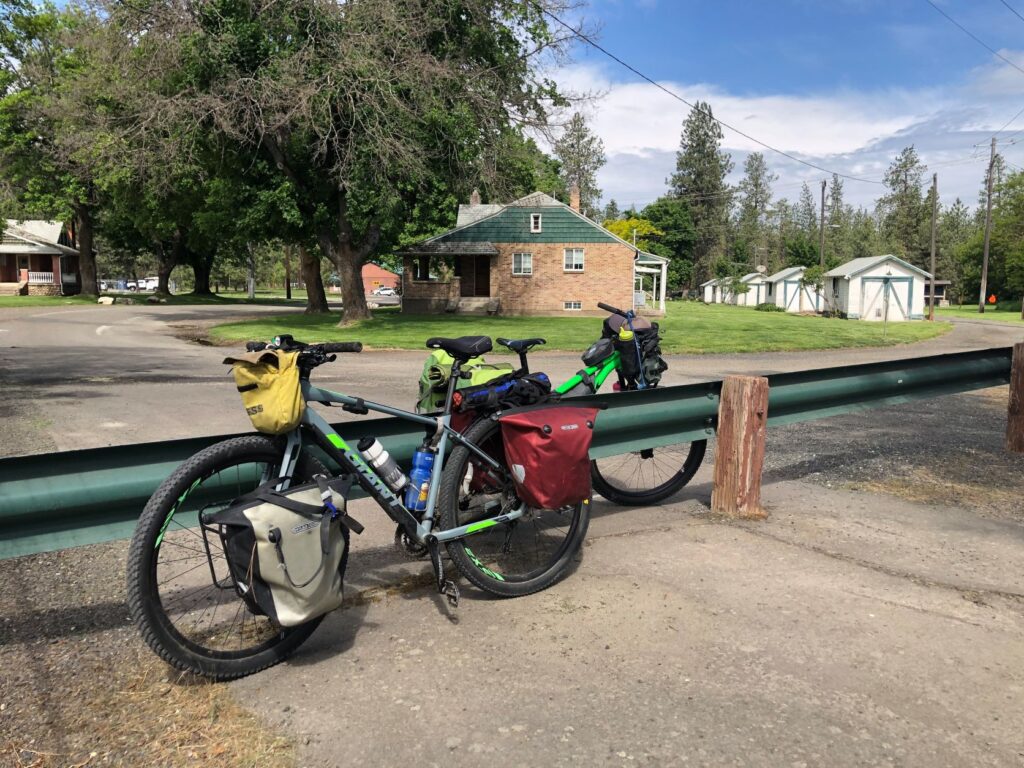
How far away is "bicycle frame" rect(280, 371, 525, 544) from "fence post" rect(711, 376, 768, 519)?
1.86 m

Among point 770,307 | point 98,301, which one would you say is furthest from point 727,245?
point 98,301

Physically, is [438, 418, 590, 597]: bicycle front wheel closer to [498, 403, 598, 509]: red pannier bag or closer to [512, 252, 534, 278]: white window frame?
[498, 403, 598, 509]: red pannier bag

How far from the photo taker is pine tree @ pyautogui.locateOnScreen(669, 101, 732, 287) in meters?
97.1

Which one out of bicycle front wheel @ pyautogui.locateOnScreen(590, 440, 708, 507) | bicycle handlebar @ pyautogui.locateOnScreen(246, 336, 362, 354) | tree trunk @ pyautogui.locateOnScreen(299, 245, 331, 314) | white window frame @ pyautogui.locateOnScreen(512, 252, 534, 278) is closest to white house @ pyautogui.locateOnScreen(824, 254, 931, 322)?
white window frame @ pyautogui.locateOnScreen(512, 252, 534, 278)

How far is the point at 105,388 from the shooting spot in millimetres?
11383

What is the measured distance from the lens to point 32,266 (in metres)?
58.6

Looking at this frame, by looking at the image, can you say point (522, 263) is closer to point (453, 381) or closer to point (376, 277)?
point (453, 381)

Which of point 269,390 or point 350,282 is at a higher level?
point 350,282

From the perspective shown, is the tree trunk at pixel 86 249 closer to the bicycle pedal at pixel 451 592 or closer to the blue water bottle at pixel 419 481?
the blue water bottle at pixel 419 481

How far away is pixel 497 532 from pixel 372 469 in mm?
1218

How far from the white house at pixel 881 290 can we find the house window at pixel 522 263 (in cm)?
2260

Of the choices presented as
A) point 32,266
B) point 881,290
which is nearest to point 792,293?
point 881,290

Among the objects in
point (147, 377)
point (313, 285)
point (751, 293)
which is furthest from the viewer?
point (751, 293)

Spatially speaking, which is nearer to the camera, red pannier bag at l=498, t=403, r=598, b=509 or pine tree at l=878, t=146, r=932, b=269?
red pannier bag at l=498, t=403, r=598, b=509
